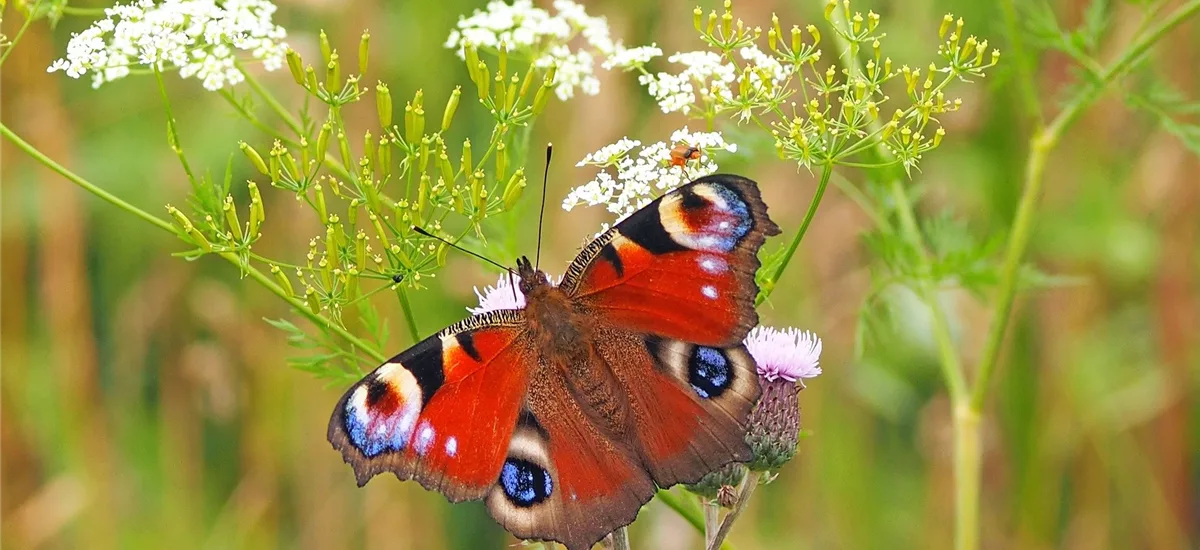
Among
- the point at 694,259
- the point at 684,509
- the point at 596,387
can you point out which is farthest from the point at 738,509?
the point at 694,259

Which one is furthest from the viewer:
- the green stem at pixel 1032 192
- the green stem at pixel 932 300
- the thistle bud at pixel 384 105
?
the green stem at pixel 932 300

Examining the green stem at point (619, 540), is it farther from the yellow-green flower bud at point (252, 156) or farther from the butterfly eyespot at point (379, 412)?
the yellow-green flower bud at point (252, 156)

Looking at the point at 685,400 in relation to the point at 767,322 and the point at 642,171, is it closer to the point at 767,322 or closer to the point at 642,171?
the point at 642,171

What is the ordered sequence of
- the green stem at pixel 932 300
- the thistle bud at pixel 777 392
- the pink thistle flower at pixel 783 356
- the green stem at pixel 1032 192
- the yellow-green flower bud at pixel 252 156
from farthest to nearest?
the green stem at pixel 932 300
the green stem at pixel 1032 192
the pink thistle flower at pixel 783 356
the thistle bud at pixel 777 392
the yellow-green flower bud at pixel 252 156

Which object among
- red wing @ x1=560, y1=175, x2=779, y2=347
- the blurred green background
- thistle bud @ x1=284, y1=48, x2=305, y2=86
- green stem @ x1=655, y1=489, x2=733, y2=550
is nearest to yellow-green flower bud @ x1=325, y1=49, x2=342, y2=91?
thistle bud @ x1=284, y1=48, x2=305, y2=86

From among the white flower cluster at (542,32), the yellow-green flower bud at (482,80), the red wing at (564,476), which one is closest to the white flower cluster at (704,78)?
the white flower cluster at (542,32)

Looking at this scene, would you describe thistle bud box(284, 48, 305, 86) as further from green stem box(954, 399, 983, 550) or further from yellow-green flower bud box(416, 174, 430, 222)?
green stem box(954, 399, 983, 550)
